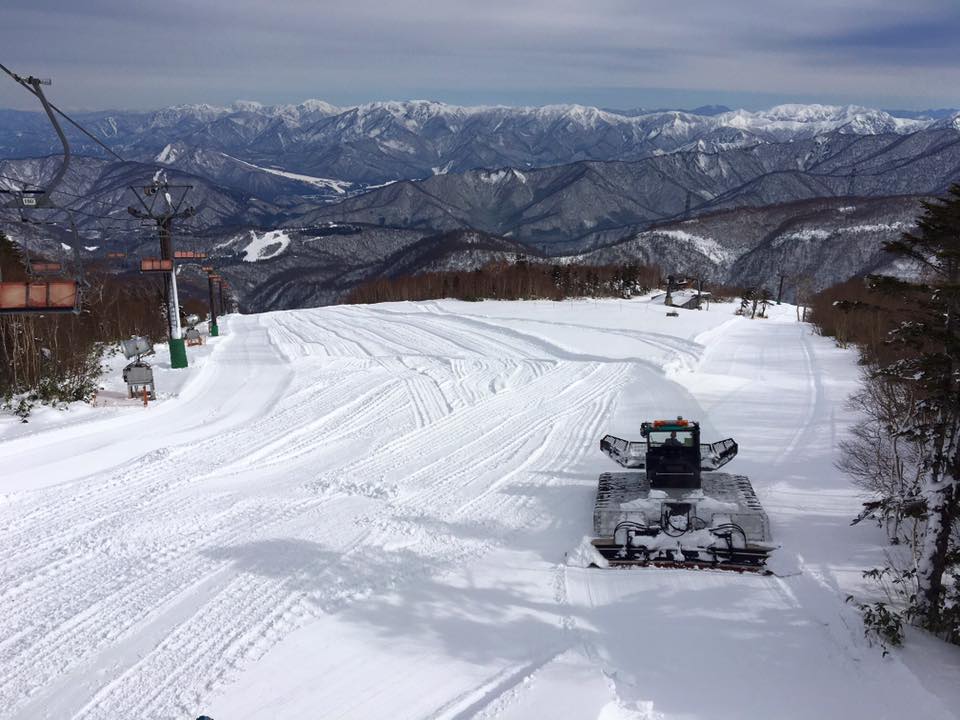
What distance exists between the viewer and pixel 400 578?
891cm

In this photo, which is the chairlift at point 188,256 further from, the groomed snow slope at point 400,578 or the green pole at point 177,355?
the groomed snow slope at point 400,578

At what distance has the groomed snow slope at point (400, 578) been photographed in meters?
6.60

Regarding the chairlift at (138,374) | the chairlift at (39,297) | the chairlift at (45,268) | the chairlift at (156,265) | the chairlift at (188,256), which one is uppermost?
the chairlift at (188,256)

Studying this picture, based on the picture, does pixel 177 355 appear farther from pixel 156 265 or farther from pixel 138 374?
pixel 138 374

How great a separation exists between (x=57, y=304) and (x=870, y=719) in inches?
504

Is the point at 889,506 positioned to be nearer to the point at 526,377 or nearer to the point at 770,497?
the point at 770,497

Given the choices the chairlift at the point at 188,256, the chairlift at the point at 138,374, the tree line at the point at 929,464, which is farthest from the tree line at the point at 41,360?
the tree line at the point at 929,464

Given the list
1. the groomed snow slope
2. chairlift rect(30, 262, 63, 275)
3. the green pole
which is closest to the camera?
the groomed snow slope

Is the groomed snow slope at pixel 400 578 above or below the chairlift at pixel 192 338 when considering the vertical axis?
below

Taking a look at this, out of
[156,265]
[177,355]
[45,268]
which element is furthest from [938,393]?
[156,265]

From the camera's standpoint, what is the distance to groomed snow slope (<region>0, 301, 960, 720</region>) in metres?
6.60

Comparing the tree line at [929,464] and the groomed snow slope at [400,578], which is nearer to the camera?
the groomed snow slope at [400,578]

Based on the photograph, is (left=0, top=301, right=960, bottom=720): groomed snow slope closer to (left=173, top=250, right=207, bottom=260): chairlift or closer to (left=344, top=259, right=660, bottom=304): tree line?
(left=173, top=250, right=207, bottom=260): chairlift

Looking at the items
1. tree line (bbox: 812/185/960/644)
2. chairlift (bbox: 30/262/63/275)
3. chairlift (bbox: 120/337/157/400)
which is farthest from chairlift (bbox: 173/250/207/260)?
tree line (bbox: 812/185/960/644)
